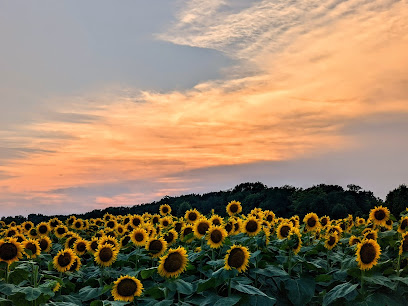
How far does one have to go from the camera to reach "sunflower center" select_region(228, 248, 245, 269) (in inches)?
287

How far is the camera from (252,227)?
898 cm

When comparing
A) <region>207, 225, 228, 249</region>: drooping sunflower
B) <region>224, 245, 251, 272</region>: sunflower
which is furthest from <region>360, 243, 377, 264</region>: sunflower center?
<region>207, 225, 228, 249</region>: drooping sunflower

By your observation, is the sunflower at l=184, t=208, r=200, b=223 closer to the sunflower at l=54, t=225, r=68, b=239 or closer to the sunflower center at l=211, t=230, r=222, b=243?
the sunflower center at l=211, t=230, r=222, b=243

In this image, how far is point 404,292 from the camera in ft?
25.2

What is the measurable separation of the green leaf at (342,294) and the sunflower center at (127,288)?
3.09 metres

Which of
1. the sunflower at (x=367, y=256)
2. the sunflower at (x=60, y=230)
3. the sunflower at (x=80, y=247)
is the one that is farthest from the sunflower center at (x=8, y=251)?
the sunflower at (x=367, y=256)

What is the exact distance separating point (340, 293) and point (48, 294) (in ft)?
15.1

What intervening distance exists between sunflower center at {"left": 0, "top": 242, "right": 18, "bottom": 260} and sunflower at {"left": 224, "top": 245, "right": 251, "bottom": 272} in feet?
13.7

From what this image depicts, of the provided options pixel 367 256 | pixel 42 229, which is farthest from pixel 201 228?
pixel 42 229

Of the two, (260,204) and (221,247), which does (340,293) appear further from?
(260,204)

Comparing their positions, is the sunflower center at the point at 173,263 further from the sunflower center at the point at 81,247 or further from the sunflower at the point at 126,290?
the sunflower center at the point at 81,247

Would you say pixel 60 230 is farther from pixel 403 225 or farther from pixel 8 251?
pixel 403 225

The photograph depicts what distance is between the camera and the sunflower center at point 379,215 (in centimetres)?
1084

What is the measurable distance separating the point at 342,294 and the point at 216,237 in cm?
225
